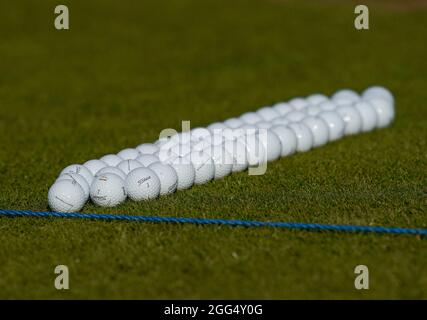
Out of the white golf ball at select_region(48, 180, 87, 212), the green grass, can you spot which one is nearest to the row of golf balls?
the white golf ball at select_region(48, 180, 87, 212)

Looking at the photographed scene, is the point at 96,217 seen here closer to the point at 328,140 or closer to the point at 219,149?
the point at 219,149

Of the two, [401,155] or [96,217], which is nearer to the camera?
[96,217]

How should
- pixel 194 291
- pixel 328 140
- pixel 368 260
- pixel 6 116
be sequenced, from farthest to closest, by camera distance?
pixel 6 116 < pixel 328 140 < pixel 368 260 < pixel 194 291

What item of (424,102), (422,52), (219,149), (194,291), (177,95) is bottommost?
(194,291)

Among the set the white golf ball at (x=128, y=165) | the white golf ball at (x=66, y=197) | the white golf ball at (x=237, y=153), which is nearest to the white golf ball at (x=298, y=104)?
the white golf ball at (x=237, y=153)

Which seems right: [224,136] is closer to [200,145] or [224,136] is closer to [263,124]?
[200,145]

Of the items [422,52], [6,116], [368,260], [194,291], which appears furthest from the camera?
[422,52]

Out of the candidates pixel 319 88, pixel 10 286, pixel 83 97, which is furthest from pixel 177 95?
pixel 10 286

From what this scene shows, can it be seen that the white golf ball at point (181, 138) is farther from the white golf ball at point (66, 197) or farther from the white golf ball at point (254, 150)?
the white golf ball at point (66, 197)
